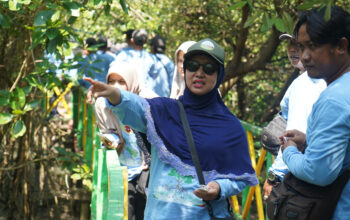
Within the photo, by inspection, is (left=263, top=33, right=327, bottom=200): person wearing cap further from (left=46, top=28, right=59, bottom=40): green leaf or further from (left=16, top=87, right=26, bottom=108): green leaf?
(left=16, top=87, right=26, bottom=108): green leaf

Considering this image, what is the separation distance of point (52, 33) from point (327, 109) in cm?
222

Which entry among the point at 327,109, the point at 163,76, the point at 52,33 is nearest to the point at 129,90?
the point at 52,33

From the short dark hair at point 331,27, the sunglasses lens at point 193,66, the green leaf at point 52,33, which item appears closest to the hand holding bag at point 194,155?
the sunglasses lens at point 193,66

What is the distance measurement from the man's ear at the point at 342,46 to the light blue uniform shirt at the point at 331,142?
4.6 inches

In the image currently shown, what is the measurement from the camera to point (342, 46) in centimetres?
220

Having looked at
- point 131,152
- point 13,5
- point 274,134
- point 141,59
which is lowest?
point 131,152

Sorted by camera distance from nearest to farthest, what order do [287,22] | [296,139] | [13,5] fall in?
[296,139], [287,22], [13,5]

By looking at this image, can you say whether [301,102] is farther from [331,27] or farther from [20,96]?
[20,96]

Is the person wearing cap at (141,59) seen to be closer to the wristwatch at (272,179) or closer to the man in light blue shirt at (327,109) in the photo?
the wristwatch at (272,179)

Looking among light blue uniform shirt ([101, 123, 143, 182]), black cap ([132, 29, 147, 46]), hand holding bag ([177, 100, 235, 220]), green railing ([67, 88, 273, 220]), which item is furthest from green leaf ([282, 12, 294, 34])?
black cap ([132, 29, 147, 46])

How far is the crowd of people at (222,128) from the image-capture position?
6.73 ft

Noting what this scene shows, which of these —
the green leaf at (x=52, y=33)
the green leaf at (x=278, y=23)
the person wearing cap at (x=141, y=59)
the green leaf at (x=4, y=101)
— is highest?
the green leaf at (x=278, y=23)

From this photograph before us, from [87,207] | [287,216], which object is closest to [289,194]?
[287,216]

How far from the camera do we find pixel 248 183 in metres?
2.94
